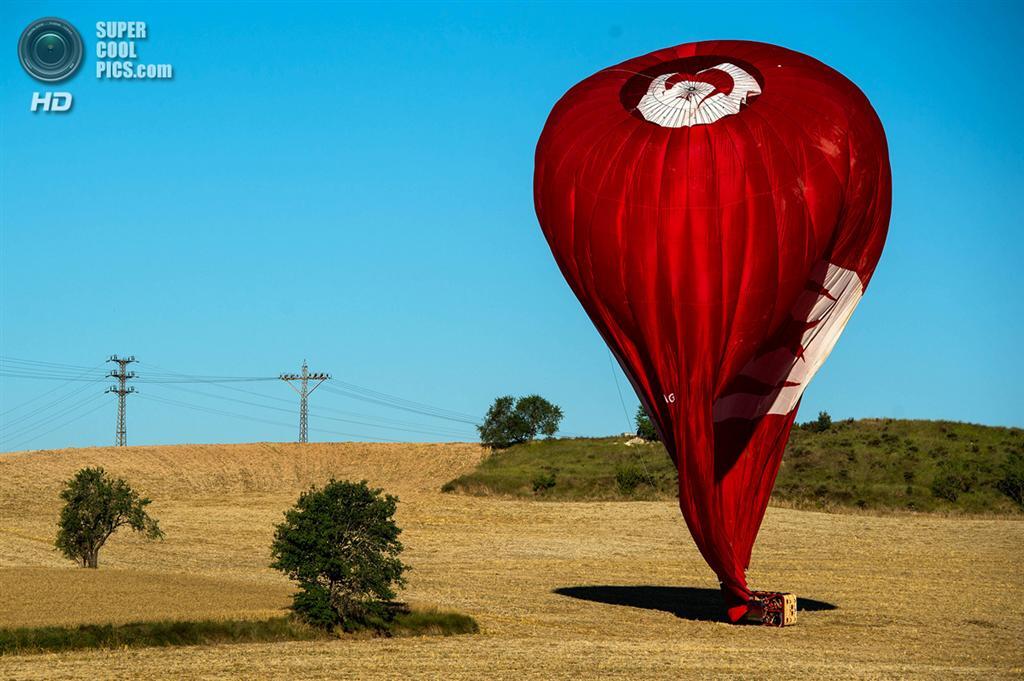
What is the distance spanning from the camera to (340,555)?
133 feet

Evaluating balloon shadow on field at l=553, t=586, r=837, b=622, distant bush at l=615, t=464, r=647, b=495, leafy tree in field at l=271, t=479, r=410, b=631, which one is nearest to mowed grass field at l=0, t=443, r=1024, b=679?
balloon shadow on field at l=553, t=586, r=837, b=622

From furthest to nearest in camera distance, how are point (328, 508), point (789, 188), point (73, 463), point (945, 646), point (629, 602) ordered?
point (73, 463)
point (629, 602)
point (328, 508)
point (945, 646)
point (789, 188)

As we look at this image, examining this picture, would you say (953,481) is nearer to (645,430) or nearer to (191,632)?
(645,430)

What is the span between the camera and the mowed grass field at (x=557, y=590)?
3372 cm

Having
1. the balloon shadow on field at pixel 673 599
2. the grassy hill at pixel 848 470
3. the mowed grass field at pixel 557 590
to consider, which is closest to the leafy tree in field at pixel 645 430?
the grassy hill at pixel 848 470

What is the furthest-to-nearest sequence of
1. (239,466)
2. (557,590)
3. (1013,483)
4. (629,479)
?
1. (239,466)
2. (629,479)
3. (1013,483)
4. (557,590)

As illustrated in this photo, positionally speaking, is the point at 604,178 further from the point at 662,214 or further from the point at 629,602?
the point at 629,602

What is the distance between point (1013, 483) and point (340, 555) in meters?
52.8

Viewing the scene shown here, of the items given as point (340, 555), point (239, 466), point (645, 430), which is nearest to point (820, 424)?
point (645, 430)

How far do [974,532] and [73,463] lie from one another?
64906mm

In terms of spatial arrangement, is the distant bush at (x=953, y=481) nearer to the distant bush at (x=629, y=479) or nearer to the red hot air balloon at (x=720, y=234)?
the distant bush at (x=629, y=479)

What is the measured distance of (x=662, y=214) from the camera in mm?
35312

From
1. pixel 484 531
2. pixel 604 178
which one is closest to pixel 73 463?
pixel 484 531

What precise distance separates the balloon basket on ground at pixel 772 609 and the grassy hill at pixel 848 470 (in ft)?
133
